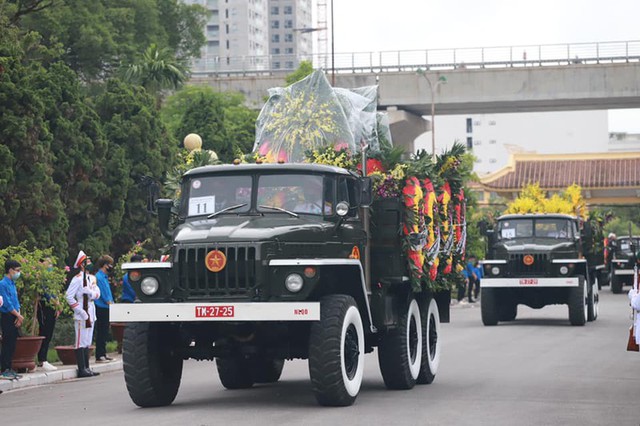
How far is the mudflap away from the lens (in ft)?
62.8

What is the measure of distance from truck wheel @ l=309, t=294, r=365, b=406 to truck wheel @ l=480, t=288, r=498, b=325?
700 inches

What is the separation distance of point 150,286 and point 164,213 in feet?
4.46

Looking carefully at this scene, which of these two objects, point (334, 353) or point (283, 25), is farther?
point (283, 25)

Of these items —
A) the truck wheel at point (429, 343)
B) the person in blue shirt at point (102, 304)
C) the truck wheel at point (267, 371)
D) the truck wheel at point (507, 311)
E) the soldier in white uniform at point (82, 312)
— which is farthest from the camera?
the truck wheel at point (507, 311)

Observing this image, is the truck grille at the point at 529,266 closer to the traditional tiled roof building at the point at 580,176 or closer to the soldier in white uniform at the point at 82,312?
the soldier in white uniform at the point at 82,312

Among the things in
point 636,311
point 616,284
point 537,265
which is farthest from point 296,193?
point 616,284

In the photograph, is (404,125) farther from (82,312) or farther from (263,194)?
(263,194)

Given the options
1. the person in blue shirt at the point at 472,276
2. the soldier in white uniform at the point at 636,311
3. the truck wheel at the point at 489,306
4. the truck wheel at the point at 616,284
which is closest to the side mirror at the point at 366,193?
the soldier in white uniform at the point at 636,311

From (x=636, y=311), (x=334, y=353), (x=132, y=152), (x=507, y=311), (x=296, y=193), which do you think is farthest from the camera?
(x=132, y=152)

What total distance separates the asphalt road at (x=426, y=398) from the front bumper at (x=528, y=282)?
6431 millimetres

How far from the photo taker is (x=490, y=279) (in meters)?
31.4

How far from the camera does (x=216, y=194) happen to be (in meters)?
15.2

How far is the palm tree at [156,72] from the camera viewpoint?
184 ft

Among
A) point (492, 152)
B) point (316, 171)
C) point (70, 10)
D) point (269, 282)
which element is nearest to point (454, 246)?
point (316, 171)
